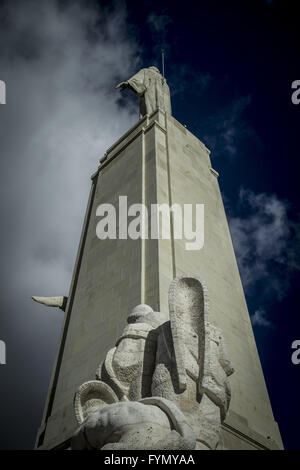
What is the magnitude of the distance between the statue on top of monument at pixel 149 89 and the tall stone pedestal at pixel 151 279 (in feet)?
4.98

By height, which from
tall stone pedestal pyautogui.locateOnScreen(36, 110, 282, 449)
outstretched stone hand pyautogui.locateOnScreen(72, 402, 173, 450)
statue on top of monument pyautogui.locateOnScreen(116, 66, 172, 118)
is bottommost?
outstretched stone hand pyautogui.locateOnScreen(72, 402, 173, 450)

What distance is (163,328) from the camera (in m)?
4.92

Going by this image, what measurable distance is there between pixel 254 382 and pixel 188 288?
185 inches

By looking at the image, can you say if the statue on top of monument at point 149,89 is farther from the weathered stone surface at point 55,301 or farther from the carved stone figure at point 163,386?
the carved stone figure at point 163,386

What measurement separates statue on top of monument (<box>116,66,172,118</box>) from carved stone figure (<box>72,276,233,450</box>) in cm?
1008

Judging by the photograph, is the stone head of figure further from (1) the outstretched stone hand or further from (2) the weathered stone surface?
(2) the weathered stone surface

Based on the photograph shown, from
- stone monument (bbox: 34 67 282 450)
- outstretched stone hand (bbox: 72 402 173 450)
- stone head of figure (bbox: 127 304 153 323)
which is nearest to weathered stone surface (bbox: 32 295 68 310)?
stone monument (bbox: 34 67 282 450)

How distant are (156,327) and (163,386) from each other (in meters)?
0.98

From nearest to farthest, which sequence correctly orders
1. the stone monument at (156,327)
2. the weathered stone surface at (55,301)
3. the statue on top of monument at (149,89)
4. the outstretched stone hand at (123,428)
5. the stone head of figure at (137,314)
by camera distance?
the outstretched stone hand at (123,428) → the stone monument at (156,327) → the stone head of figure at (137,314) → the weathered stone surface at (55,301) → the statue on top of monument at (149,89)

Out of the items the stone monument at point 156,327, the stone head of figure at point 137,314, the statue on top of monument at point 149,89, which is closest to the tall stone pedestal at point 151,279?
the stone monument at point 156,327

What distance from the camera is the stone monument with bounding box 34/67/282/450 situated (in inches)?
154

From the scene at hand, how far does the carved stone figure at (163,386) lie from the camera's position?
3430 mm

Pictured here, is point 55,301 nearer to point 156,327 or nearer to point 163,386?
point 156,327
